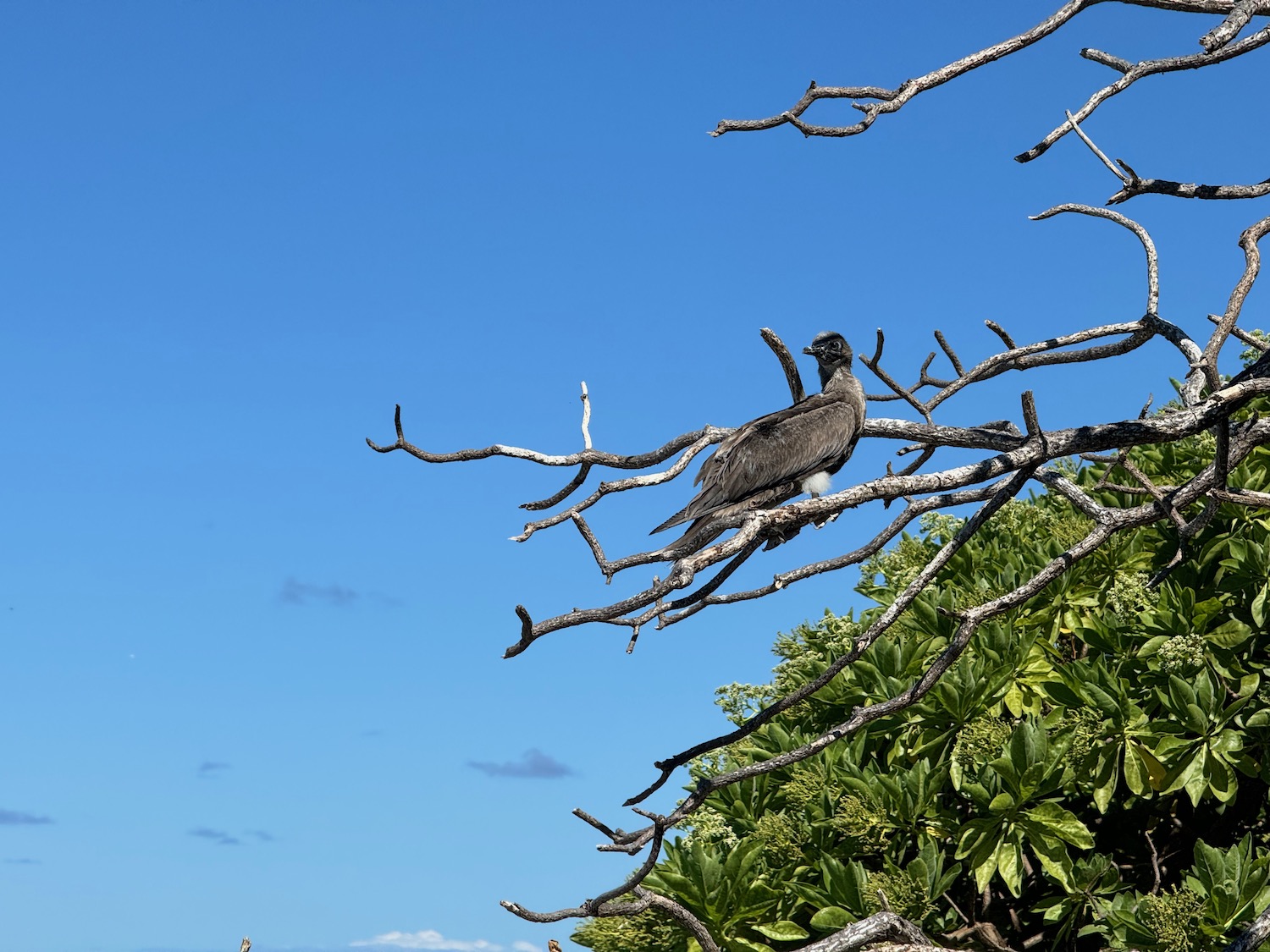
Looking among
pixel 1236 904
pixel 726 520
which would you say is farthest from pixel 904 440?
pixel 1236 904

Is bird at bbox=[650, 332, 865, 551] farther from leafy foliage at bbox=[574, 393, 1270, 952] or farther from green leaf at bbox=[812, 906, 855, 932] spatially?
green leaf at bbox=[812, 906, 855, 932]

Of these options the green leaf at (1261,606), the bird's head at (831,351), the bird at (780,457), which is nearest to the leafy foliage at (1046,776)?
the green leaf at (1261,606)

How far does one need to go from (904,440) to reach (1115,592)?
176 cm

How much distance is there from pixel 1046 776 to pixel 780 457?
8.21ft

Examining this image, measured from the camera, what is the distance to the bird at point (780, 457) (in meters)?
7.91

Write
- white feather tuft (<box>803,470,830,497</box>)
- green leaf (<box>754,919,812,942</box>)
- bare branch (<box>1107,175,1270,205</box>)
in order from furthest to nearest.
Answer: white feather tuft (<box>803,470,830,497</box>), green leaf (<box>754,919,812,942</box>), bare branch (<box>1107,175,1270,205</box>)

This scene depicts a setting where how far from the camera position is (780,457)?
8.16 meters

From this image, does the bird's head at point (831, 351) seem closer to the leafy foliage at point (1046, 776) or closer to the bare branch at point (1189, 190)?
the leafy foliage at point (1046, 776)

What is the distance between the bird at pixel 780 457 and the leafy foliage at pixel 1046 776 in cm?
124

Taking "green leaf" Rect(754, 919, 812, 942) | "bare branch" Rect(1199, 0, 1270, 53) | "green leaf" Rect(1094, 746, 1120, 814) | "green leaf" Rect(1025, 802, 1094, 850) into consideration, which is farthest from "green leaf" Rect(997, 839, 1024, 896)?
"bare branch" Rect(1199, 0, 1270, 53)

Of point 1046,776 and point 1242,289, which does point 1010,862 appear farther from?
point 1242,289

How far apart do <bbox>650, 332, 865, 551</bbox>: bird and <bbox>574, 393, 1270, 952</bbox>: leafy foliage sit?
4.06 feet

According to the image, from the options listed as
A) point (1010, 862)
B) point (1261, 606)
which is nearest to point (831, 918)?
point (1010, 862)

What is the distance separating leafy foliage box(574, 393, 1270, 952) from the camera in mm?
7531
